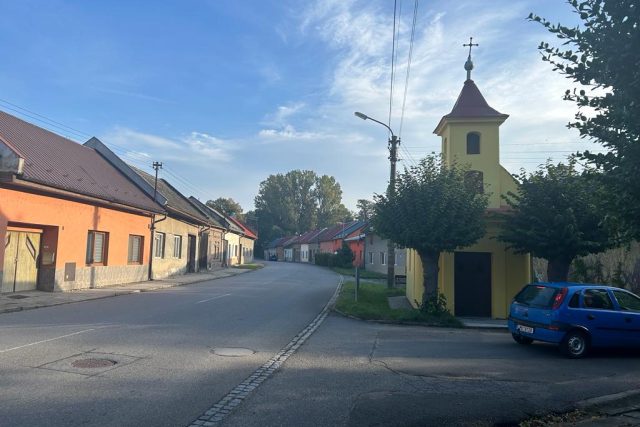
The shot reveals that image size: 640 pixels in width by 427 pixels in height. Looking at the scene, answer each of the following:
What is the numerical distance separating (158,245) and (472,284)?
1854 centimetres

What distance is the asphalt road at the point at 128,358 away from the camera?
5668 millimetres

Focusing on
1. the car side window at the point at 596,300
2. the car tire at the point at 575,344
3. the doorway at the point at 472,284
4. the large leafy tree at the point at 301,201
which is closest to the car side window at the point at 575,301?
the car side window at the point at 596,300

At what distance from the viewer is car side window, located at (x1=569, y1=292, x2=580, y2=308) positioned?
10.5 m

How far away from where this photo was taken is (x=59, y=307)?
15.2 metres

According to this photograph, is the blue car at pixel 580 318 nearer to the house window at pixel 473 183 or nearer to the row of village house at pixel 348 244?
the house window at pixel 473 183

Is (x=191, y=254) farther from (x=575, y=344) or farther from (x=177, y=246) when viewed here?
(x=575, y=344)

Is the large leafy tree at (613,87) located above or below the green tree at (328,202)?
below

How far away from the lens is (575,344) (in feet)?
33.7

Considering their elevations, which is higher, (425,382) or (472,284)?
(472,284)

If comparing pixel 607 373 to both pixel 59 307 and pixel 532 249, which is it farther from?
→ pixel 59 307

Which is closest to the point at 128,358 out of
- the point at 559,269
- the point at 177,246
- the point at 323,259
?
the point at 559,269

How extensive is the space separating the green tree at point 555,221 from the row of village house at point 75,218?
15419mm

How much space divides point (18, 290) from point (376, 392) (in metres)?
15.4

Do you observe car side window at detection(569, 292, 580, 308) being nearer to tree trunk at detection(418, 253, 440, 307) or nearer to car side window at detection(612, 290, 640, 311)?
car side window at detection(612, 290, 640, 311)
